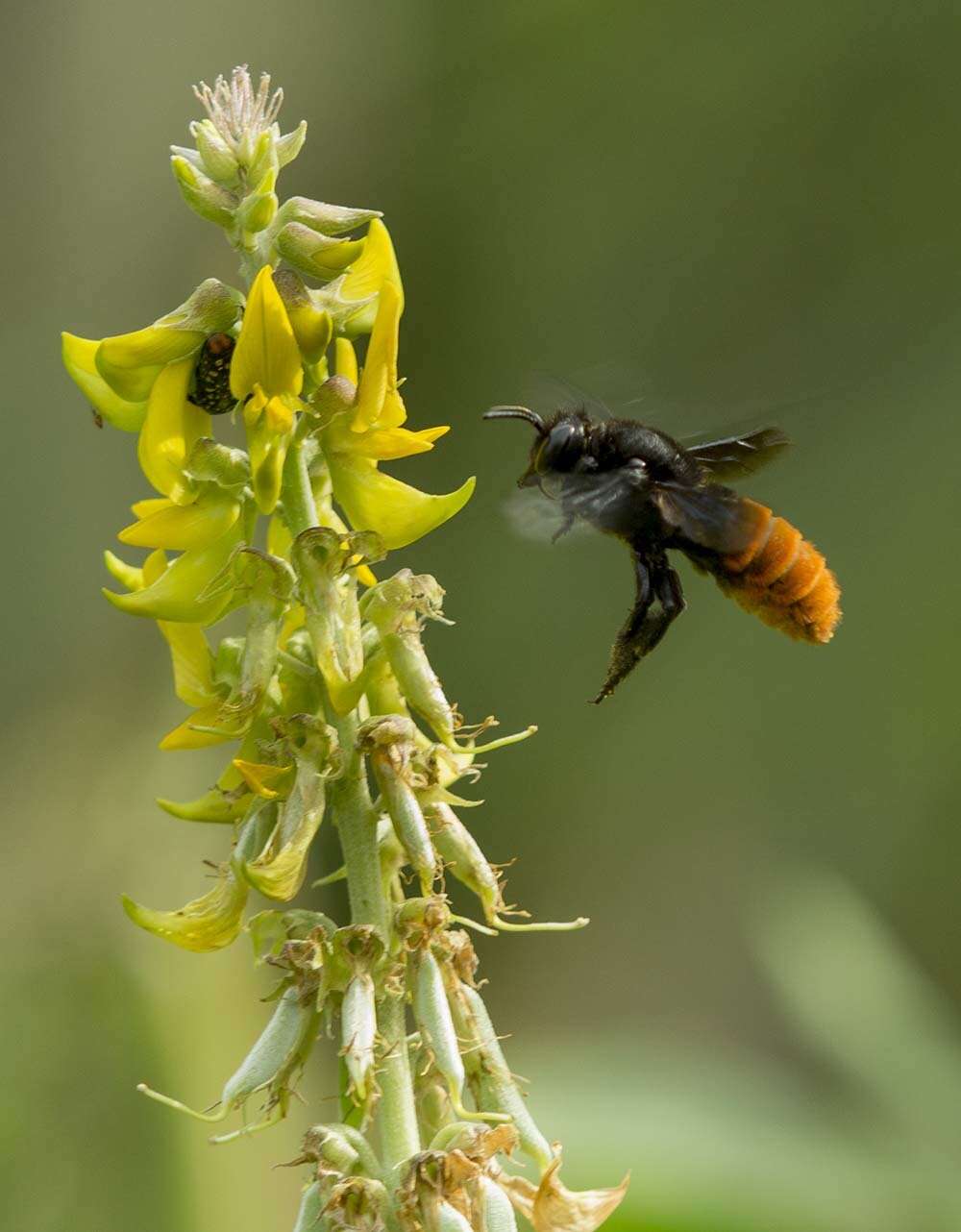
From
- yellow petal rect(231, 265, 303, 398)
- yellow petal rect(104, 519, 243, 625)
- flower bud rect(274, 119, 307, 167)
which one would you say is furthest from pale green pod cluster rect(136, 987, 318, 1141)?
flower bud rect(274, 119, 307, 167)

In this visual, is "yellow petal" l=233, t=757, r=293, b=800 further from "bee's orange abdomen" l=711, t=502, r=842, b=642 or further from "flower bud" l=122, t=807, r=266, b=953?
"bee's orange abdomen" l=711, t=502, r=842, b=642

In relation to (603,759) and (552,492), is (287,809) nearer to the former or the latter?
(552,492)

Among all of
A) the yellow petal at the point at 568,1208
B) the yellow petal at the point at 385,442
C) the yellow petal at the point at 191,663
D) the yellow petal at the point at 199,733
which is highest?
the yellow petal at the point at 385,442

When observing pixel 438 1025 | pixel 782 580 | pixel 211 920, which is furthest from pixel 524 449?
pixel 438 1025

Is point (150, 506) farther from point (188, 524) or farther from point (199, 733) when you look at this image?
point (199, 733)

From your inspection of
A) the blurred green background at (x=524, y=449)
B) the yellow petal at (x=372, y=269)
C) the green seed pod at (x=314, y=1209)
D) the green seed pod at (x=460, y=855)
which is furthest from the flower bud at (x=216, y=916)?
the blurred green background at (x=524, y=449)

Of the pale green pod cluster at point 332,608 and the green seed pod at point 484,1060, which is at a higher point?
the pale green pod cluster at point 332,608

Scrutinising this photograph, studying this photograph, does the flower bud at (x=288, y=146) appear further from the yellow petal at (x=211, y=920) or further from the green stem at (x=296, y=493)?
the yellow petal at (x=211, y=920)
